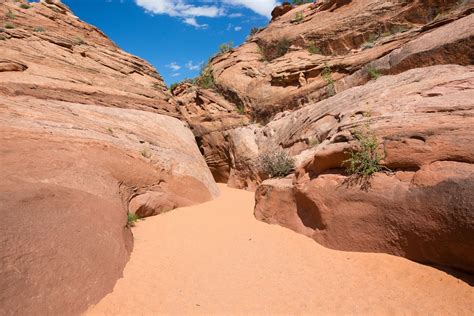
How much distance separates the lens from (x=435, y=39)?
25.6 feet

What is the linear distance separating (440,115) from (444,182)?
1261 millimetres

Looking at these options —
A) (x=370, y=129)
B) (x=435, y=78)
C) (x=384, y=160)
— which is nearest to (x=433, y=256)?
(x=384, y=160)

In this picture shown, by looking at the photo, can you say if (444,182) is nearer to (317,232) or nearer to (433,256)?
(433,256)

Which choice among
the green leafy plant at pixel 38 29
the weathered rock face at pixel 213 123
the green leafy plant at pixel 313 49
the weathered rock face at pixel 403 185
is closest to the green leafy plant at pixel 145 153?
the weathered rock face at pixel 403 185

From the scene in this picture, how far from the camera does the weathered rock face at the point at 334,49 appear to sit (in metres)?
8.03

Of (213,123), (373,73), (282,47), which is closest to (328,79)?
(373,73)

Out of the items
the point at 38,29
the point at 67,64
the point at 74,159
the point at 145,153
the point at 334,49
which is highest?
the point at 38,29

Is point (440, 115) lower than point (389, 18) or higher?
lower

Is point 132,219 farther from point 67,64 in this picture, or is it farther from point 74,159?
point 67,64

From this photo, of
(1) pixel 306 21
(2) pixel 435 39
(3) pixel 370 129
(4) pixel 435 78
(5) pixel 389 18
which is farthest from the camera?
(1) pixel 306 21

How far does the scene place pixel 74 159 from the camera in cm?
534

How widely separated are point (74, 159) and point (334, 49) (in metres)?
14.6

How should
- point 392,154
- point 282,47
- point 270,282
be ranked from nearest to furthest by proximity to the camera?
point 270,282 < point 392,154 < point 282,47

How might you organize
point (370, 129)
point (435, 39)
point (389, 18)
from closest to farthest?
point (370, 129), point (435, 39), point (389, 18)
